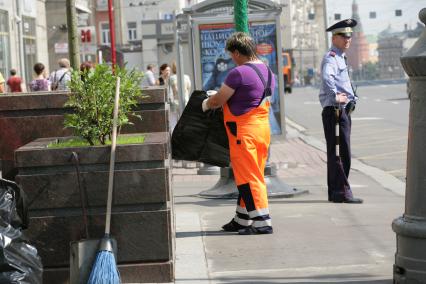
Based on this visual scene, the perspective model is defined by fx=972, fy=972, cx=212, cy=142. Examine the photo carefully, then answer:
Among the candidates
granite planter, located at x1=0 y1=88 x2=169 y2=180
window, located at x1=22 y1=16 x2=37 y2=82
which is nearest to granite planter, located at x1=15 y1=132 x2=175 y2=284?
granite planter, located at x1=0 y1=88 x2=169 y2=180

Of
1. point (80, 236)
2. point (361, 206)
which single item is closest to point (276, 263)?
point (80, 236)

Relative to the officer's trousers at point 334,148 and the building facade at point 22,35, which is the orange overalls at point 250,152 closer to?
the officer's trousers at point 334,148

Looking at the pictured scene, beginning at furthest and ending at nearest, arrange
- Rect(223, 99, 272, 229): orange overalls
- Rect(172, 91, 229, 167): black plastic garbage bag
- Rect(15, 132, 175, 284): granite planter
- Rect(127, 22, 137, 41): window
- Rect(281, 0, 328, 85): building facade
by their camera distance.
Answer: Rect(281, 0, 328, 85): building facade < Rect(127, 22, 137, 41): window < Rect(172, 91, 229, 167): black plastic garbage bag < Rect(223, 99, 272, 229): orange overalls < Rect(15, 132, 175, 284): granite planter

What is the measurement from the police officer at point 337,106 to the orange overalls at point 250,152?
2.19 metres

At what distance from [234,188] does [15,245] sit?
534cm

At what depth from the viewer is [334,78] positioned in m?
10.2

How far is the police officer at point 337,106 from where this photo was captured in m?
10.1

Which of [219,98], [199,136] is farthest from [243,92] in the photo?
[199,136]

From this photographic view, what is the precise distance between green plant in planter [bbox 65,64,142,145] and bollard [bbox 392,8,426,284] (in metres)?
2.06

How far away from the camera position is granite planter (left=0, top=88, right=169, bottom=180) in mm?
7234

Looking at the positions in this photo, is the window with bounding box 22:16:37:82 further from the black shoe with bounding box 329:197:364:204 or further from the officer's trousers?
the black shoe with bounding box 329:197:364:204

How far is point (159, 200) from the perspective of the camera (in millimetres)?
6281

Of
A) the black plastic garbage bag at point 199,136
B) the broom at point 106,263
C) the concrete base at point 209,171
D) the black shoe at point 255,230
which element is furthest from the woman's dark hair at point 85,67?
the concrete base at point 209,171

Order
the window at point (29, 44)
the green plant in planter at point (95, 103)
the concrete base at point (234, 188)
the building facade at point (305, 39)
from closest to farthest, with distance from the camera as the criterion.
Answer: the green plant in planter at point (95, 103) → the concrete base at point (234, 188) → the window at point (29, 44) → the building facade at point (305, 39)
